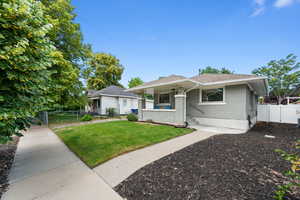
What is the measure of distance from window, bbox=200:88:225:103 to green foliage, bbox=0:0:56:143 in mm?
8683

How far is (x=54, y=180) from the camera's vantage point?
8.52 feet

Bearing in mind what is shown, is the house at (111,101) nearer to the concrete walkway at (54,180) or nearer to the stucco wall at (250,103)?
the concrete walkway at (54,180)

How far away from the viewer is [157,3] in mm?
8938

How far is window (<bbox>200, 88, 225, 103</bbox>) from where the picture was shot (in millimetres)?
7908

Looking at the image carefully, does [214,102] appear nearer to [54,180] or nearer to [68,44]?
[54,180]

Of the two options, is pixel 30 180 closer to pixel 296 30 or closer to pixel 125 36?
pixel 125 36

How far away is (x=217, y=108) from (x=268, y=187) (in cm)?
637

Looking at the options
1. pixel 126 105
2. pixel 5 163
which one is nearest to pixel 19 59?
pixel 5 163

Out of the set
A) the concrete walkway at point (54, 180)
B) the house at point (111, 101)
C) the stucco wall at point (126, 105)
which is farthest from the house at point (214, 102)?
the stucco wall at point (126, 105)

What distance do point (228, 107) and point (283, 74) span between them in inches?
694

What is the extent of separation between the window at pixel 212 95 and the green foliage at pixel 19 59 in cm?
868

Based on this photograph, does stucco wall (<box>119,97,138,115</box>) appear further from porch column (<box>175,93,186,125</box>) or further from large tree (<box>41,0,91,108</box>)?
porch column (<box>175,93,186,125</box>)

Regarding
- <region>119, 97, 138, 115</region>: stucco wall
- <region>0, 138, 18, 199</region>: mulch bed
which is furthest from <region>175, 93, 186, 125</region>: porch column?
<region>119, 97, 138, 115</region>: stucco wall

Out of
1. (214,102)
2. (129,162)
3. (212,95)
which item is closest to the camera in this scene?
(129,162)
